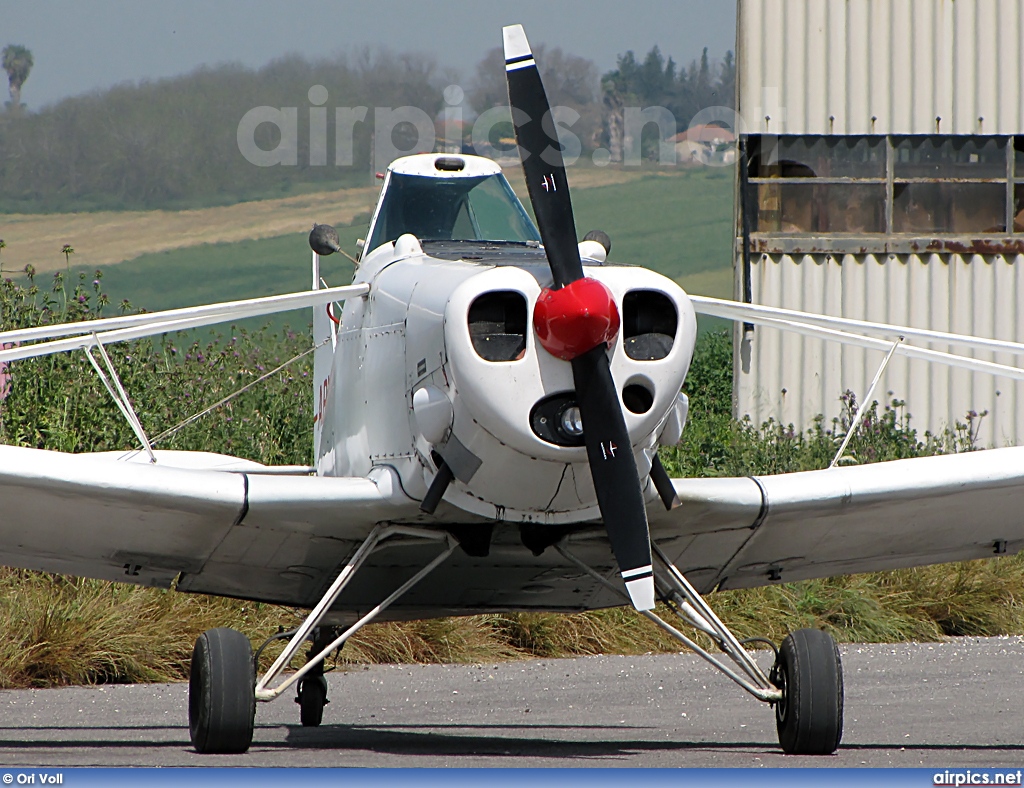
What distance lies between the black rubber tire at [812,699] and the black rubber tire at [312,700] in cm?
287

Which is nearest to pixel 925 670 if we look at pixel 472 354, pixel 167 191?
pixel 472 354

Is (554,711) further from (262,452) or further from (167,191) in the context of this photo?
(167,191)

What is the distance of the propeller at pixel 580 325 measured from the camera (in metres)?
5.43

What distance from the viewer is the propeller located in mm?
5434

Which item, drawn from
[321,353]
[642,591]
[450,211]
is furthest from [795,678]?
[321,353]

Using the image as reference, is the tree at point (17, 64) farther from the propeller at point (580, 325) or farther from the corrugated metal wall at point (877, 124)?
the propeller at point (580, 325)

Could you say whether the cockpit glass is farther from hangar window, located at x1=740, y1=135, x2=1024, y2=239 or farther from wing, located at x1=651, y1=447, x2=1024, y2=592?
hangar window, located at x1=740, y1=135, x2=1024, y2=239

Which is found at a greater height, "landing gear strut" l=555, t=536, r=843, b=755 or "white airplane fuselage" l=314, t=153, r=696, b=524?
"white airplane fuselage" l=314, t=153, r=696, b=524

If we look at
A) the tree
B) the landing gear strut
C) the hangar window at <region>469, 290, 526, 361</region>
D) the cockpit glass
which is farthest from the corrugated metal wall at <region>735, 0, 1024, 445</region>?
the tree

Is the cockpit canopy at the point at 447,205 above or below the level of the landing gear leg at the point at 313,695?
above

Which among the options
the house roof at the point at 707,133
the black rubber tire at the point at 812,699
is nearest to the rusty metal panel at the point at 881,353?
the house roof at the point at 707,133

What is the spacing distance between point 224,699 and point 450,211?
9.19 ft

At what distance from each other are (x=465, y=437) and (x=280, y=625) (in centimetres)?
488

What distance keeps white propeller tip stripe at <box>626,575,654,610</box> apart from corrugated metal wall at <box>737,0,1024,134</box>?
38.7 ft
